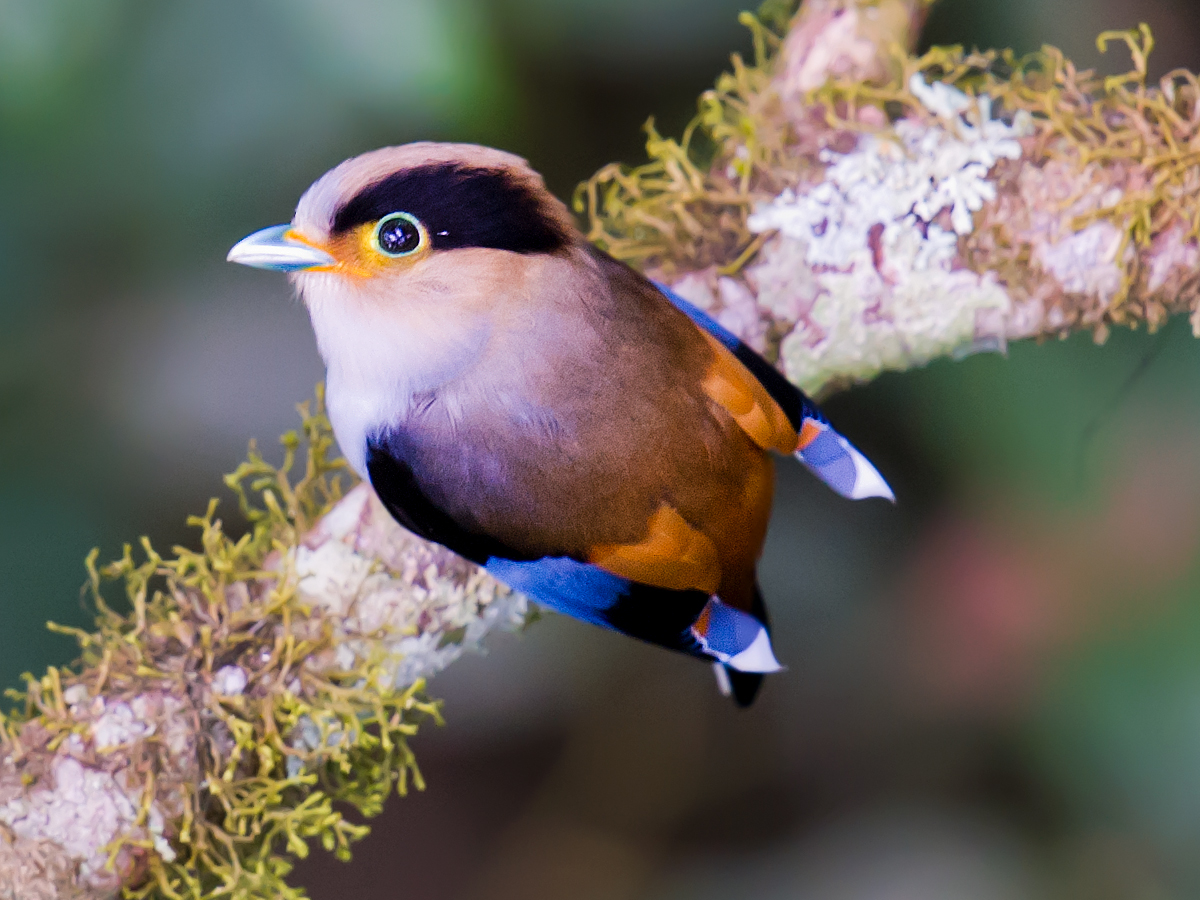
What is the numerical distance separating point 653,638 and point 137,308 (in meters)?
0.95

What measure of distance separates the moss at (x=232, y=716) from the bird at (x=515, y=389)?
0.21 meters

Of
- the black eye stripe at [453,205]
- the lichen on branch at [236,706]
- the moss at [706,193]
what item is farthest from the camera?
the moss at [706,193]

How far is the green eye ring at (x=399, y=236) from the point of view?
0.93 meters

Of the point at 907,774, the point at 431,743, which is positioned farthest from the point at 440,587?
the point at 907,774

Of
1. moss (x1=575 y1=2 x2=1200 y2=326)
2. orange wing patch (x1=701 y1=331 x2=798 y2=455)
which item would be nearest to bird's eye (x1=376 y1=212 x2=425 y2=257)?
orange wing patch (x1=701 y1=331 x2=798 y2=455)

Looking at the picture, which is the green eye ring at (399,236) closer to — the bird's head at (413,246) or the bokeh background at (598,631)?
the bird's head at (413,246)

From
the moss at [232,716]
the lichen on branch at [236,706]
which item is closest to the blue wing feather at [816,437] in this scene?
the lichen on branch at [236,706]

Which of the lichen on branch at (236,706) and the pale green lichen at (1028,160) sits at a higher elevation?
the pale green lichen at (1028,160)

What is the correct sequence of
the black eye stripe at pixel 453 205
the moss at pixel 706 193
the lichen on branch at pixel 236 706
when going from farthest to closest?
the moss at pixel 706 193 → the lichen on branch at pixel 236 706 → the black eye stripe at pixel 453 205

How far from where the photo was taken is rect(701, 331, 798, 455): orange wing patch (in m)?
1.07

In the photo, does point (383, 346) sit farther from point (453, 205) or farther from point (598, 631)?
point (598, 631)

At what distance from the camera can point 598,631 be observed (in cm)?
195

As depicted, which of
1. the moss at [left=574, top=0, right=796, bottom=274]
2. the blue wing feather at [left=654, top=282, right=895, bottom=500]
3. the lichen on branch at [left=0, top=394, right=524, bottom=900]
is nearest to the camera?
the lichen on branch at [left=0, top=394, right=524, bottom=900]

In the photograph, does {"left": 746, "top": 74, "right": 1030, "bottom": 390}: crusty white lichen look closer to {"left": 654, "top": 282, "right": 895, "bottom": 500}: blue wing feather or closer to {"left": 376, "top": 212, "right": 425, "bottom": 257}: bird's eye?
{"left": 654, "top": 282, "right": 895, "bottom": 500}: blue wing feather
